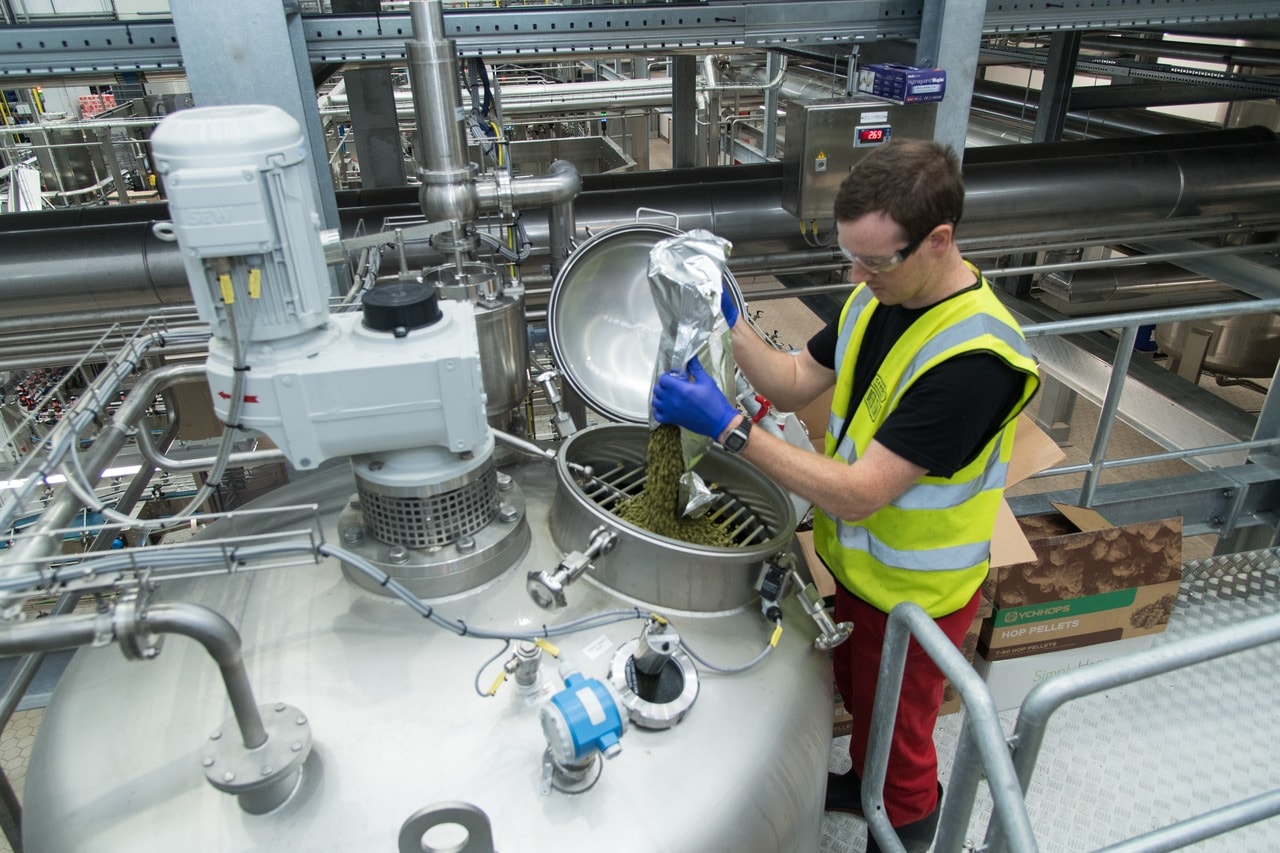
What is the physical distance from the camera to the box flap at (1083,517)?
75.9 inches

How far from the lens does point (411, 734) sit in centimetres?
99

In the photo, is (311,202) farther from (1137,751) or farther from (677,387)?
(1137,751)

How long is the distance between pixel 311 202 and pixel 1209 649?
4.00 feet

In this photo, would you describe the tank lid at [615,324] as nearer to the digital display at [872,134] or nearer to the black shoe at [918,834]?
the digital display at [872,134]

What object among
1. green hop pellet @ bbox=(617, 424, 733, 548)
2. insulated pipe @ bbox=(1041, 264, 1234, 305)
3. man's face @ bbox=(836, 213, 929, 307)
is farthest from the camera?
insulated pipe @ bbox=(1041, 264, 1234, 305)

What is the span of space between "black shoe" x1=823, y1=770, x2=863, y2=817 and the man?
144 millimetres

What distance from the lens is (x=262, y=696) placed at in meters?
1.03

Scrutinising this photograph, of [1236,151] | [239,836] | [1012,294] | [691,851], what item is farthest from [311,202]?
[1012,294]

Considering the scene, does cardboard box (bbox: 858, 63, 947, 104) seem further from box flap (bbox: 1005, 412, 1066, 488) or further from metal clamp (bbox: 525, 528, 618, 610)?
metal clamp (bbox: 525, 528, 618, 610)

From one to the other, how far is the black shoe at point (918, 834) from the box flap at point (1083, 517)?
0.78m

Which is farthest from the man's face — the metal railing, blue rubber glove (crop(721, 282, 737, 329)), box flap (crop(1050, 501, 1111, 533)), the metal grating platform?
the metal grating platform

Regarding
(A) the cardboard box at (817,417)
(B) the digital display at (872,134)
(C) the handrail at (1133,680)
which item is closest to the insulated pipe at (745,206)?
(B) the digital display at (872,134)

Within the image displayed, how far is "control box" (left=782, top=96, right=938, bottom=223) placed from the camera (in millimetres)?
1903

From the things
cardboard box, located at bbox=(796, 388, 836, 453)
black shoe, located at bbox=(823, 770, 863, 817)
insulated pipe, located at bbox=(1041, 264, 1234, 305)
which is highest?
cardboard box, located at bbox=(796, 388, 836, 453)
